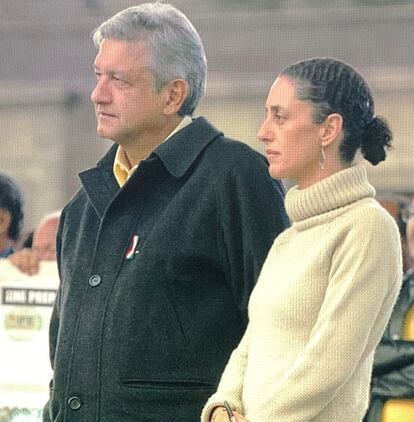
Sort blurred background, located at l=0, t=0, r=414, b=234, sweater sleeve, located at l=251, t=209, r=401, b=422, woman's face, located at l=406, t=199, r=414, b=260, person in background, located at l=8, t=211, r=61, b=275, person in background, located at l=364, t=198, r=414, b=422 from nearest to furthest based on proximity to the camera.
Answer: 1. sweater sleeve, located at l=251, t=209, r=401, b=422
2. person in background, located at l=364, t=198, r=414, b=422
3. woman's face, located at l=406, t=199, r=414, b=260
4. person in background, located at l=8, t=211, r=61, b=275
5. blurred background, located at l=0, t=0, r=414, b=234

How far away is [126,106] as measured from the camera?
2.09 metres

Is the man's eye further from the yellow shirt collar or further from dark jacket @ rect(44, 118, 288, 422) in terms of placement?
the yellow shirt collar

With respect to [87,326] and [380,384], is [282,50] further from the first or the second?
[87,326]

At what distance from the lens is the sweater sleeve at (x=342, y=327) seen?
5.45 feet

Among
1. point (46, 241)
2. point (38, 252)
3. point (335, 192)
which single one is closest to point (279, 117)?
point (335, 192)

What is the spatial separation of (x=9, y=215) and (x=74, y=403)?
1.50m

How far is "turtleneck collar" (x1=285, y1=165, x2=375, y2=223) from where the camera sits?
1.77 meters

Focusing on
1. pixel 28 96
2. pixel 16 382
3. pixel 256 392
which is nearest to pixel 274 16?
pixel 28 96

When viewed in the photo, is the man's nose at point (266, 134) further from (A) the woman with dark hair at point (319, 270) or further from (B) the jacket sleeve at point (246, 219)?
(B) the jacket sleeve at point (246, 219)

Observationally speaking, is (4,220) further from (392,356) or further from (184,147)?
(184,147)

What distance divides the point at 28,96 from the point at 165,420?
16.7ft

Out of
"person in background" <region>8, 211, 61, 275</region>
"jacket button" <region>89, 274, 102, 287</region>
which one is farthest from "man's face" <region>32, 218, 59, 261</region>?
"jacket button" <region>89, 274, 102, 287</region>

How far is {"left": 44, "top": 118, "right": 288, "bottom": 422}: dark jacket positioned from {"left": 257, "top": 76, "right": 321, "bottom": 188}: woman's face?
21cm

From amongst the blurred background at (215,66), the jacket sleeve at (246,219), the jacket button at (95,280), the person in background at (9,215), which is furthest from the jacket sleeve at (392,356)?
the blurred background at (215,66)
